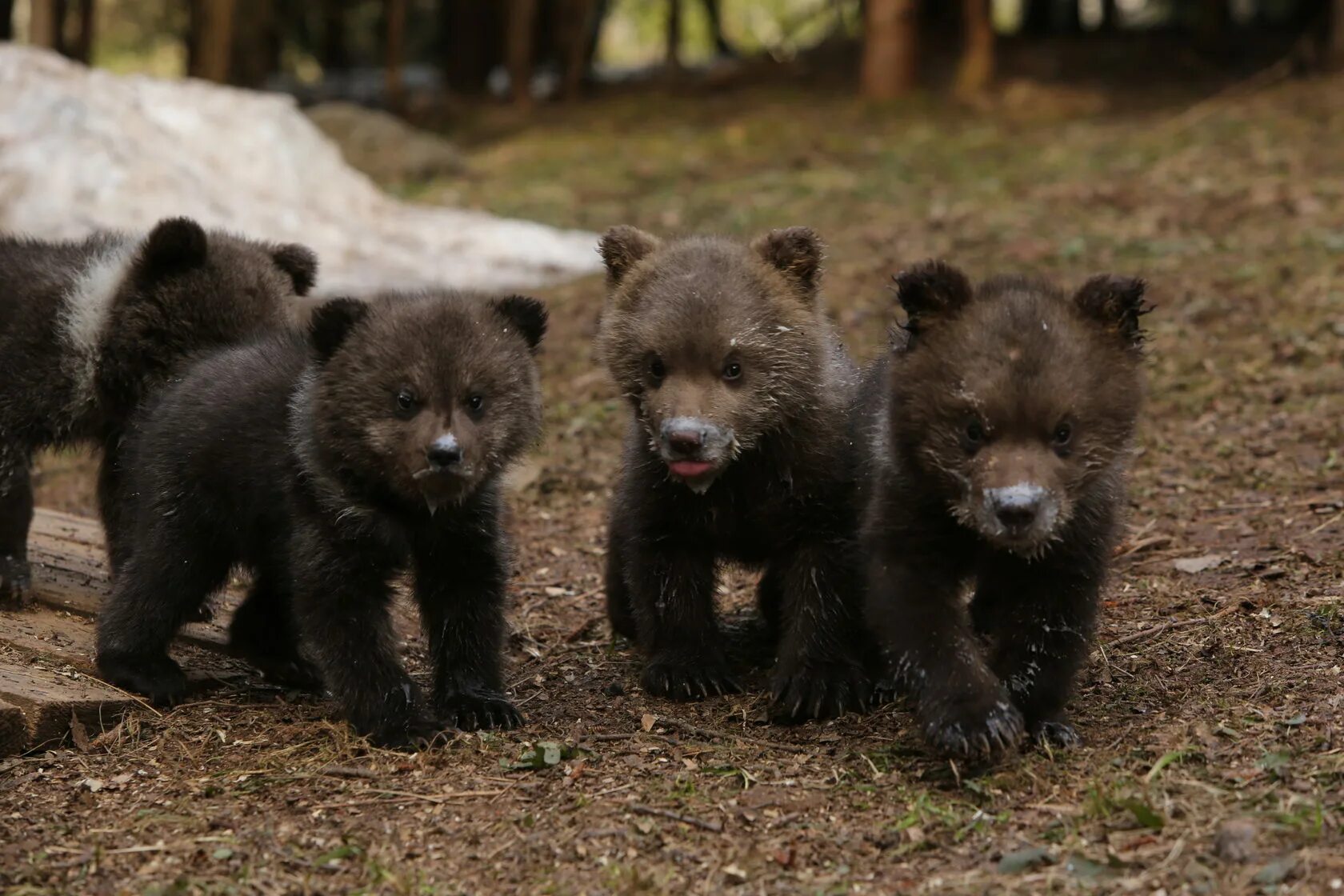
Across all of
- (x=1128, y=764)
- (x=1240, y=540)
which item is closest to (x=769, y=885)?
(x=1128, y=764)

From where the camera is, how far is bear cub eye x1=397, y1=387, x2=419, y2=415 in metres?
5.66

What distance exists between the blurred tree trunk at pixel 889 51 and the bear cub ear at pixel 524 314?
15.2m

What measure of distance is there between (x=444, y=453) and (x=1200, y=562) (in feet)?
12.7

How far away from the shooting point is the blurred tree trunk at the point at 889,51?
20344mm

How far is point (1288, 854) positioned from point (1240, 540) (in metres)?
3.42

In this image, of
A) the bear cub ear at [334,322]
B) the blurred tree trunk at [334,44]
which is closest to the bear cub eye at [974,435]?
the bear cub ear at [334,322]

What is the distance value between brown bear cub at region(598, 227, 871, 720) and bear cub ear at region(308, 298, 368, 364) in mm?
1125

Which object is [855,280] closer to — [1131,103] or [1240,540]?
[1240,540]

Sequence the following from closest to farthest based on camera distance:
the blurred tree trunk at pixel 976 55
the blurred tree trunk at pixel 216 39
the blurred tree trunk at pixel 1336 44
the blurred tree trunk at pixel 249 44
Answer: the blurred tree trunk at pixel 1336 44 → the blurred tree trunk at pixel 216 39 → the blurred tree trunk at pixel 976 55 → the blurred tree trunk at pixel 249 44

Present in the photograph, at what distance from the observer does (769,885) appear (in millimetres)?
4672

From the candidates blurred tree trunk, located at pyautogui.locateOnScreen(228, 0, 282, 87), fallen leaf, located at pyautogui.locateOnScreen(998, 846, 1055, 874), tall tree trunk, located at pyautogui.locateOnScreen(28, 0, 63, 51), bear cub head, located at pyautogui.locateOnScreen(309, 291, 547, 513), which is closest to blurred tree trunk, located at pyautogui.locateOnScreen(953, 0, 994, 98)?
blurred tree trunk, located at pyautogui.locateOnScreen(228, 0, 282, 87)

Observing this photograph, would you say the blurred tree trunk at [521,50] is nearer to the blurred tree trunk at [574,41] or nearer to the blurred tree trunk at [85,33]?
the blurred tree trunk at [574,41]

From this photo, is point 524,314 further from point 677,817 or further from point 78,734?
point 78,734

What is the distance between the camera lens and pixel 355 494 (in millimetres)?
5797
